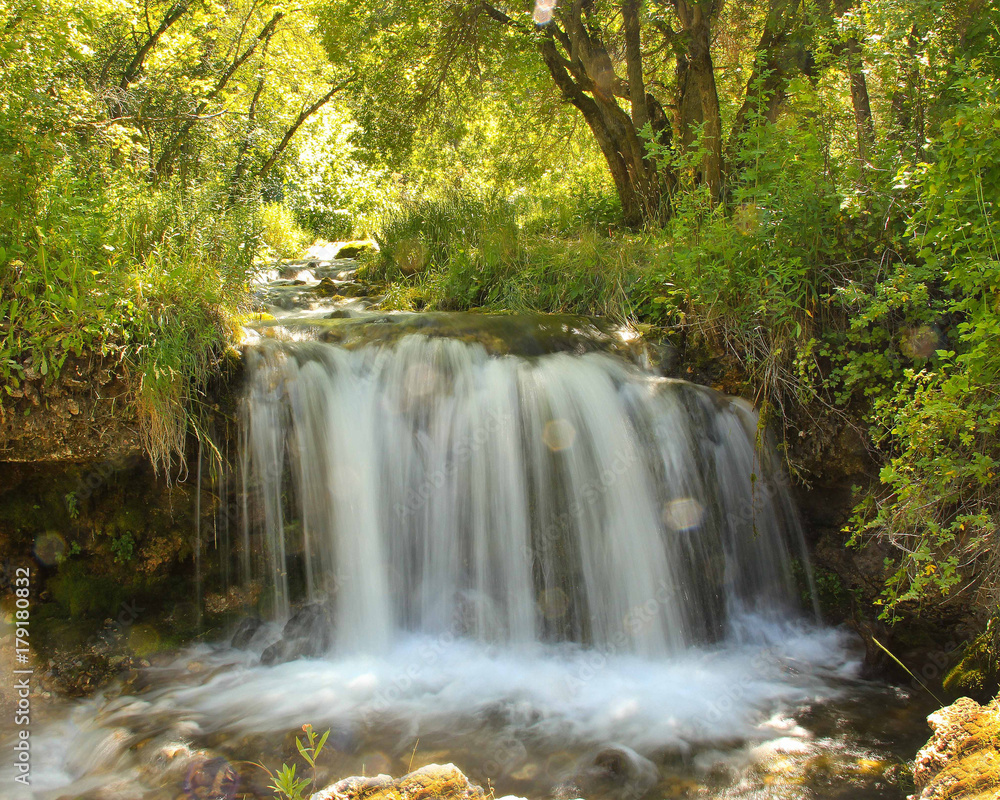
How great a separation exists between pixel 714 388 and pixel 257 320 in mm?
3911

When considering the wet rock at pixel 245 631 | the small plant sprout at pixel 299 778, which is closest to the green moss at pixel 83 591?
the wet rock at pixel 245 631

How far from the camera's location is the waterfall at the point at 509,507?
4434 millimetres

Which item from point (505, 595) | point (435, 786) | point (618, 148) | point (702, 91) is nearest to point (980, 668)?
point (505, 595)

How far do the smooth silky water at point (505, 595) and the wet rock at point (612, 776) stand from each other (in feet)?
0.06

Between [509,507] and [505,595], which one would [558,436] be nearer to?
[509,507]

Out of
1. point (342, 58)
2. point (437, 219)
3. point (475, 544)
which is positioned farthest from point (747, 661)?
point (342, 58)

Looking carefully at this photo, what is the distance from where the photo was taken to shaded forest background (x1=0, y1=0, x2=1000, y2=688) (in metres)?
3.52

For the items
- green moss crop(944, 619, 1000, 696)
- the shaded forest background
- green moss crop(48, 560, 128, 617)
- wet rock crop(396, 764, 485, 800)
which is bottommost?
green moss crop(944, 619, 1000, 696)

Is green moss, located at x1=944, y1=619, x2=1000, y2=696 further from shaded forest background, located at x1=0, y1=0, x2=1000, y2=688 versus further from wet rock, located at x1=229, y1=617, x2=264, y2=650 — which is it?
wet rock, located at x1=229, y1=617, x2=264, y2=650

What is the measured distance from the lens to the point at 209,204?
18.3 ft

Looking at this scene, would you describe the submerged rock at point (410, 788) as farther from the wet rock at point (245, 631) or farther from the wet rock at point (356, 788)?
the wet rock at point (245, 631)

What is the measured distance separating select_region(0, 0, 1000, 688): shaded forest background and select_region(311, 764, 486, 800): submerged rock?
2.42 metres

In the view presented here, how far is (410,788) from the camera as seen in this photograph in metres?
2.22

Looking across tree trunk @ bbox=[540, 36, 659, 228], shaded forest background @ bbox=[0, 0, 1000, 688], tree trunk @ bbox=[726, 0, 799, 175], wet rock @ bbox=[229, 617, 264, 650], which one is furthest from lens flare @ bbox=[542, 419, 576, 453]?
tree trunk @ bbox=[540, 36, 659, 228]
